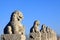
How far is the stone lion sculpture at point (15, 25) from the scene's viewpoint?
14.6 metres

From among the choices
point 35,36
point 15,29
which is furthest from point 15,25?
point 35,36

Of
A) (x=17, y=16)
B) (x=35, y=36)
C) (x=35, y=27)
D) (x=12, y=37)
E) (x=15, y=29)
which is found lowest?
(x=12, y=37)

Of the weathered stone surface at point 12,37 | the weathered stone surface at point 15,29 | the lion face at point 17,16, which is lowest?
the weathered stone surface at point 12,37

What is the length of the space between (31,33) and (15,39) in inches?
212

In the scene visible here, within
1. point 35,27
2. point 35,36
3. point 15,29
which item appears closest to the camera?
point 15,29

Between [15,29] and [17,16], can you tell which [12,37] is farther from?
[17,16]

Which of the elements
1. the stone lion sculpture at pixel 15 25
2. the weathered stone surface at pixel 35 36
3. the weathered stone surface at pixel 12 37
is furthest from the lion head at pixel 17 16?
the weathered stone surface at pixel 35 36

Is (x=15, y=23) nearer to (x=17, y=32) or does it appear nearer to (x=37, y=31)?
(x=17, y=32)

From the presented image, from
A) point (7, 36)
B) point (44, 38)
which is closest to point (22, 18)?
point (7, 36)

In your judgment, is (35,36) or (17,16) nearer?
(17,16)

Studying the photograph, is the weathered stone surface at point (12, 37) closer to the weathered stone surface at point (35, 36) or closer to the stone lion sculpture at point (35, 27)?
the weathered stone surface at point (35, 36)

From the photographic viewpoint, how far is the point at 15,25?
48.0 feet

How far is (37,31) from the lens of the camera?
19.8 m

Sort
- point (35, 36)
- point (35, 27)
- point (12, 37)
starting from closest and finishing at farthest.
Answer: point (12, 37)
point (35, 36)
point (35, 27)
